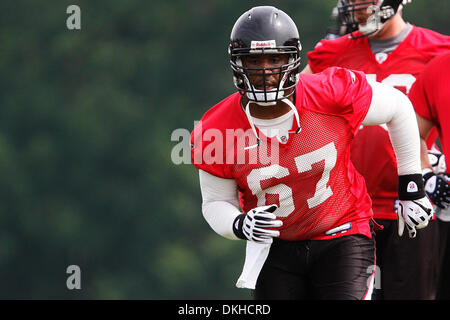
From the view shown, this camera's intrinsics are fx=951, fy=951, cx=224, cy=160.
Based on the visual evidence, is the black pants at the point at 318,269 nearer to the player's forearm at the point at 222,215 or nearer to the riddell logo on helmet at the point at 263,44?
the player's forearm at the point at 222,215

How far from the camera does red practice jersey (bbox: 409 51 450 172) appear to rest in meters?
4.31

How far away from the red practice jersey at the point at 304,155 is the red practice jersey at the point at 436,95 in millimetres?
760

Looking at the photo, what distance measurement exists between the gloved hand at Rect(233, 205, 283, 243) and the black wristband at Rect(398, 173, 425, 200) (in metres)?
0.65

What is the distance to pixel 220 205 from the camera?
3738 mm

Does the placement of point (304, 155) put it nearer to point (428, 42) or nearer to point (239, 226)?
point (239, 226)

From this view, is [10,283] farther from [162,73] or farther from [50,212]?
[162,73]

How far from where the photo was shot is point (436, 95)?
171 inches

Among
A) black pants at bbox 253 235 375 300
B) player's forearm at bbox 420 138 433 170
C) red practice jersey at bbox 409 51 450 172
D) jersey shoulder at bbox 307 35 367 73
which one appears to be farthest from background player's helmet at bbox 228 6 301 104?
jersey shoulder at bbox 307 35 367 73

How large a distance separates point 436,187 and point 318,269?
101 centimetres

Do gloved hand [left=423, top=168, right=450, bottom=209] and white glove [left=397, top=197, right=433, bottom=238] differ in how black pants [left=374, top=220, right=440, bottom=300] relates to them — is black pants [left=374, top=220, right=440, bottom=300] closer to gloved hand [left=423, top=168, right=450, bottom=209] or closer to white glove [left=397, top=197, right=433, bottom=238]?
gloved hand [left=423, top=168, right=450, bottom=209]

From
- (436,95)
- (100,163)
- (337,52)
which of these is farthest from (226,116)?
(100,163)

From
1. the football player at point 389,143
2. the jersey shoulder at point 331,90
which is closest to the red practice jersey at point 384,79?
the football player at point 389,143

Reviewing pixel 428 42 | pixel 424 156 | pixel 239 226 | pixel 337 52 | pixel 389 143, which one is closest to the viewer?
pixel 239 226

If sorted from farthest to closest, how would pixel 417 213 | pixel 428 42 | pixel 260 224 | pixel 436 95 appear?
pixel 428 42, pixel 436 95, pixel 417 213, pixel 260 224
